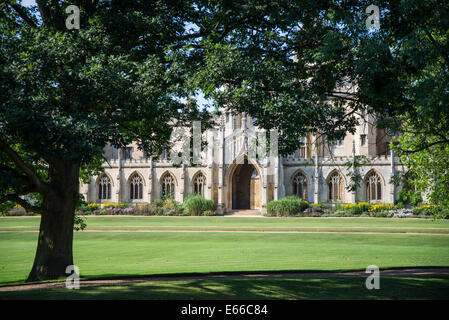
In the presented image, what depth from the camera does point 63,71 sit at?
7.38 m

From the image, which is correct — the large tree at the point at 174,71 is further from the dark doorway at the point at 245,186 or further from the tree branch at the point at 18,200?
the dark doorway at the point at 245,186

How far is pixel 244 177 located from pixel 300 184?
6191 millimetres

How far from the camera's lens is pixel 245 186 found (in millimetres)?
43656

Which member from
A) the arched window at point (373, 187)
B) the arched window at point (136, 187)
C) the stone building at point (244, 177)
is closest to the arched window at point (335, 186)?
the stone building at point (244, 177)

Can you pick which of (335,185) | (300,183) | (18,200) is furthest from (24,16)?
(335,185)

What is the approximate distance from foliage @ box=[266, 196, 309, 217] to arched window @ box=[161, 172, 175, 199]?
13.0m

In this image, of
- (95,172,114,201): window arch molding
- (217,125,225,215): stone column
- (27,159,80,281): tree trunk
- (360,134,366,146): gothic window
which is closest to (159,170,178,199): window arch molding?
(95,172,114,201): window arch molding

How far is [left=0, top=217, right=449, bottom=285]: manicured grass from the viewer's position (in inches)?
467

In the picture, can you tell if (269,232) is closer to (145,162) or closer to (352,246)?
(352,246)

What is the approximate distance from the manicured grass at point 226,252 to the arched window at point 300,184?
18727 millimetres

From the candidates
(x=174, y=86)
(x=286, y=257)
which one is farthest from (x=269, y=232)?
(x=174, y=86)

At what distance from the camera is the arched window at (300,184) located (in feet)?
133

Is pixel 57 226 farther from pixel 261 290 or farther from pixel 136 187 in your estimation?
pixel 136 187
